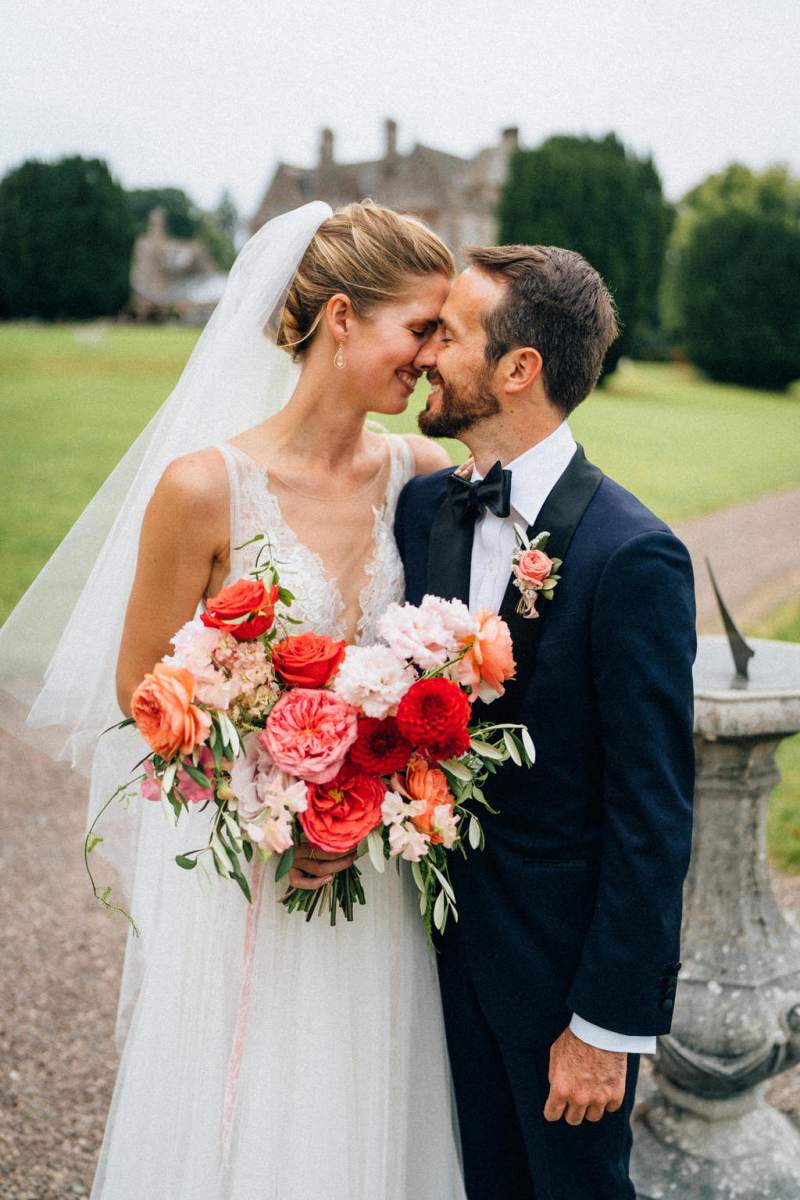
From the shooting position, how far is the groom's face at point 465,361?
8.10 ft

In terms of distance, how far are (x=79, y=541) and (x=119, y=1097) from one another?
1.54m

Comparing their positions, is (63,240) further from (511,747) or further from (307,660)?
(511,747)

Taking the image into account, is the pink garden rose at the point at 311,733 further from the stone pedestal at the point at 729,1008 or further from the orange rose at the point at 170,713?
the stone pedestal at the point at 729,1008

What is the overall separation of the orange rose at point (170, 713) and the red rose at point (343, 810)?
27cm

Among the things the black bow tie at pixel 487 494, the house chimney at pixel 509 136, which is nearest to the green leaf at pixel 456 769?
the black bow tie at pixel 487 494

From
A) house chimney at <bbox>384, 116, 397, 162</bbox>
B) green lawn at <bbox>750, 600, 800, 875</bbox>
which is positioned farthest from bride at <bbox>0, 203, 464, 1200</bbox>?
house chimney at <bbox>384, 116, 397, 162</bbox>

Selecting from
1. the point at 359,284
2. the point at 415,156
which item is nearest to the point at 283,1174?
the point at 359,284

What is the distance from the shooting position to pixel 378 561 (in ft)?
9.42

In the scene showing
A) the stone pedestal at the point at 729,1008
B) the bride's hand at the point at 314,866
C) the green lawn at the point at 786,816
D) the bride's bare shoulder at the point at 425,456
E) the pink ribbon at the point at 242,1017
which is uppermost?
the bride's bare shoulder at the point at 425,456

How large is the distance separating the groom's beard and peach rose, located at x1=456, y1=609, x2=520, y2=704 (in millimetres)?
586

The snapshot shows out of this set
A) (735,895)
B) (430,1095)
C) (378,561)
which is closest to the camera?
(430,1095)

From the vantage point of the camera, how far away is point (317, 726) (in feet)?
6.70

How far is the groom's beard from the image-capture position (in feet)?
8.14

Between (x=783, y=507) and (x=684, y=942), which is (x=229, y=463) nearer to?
(x=684, y=942)
